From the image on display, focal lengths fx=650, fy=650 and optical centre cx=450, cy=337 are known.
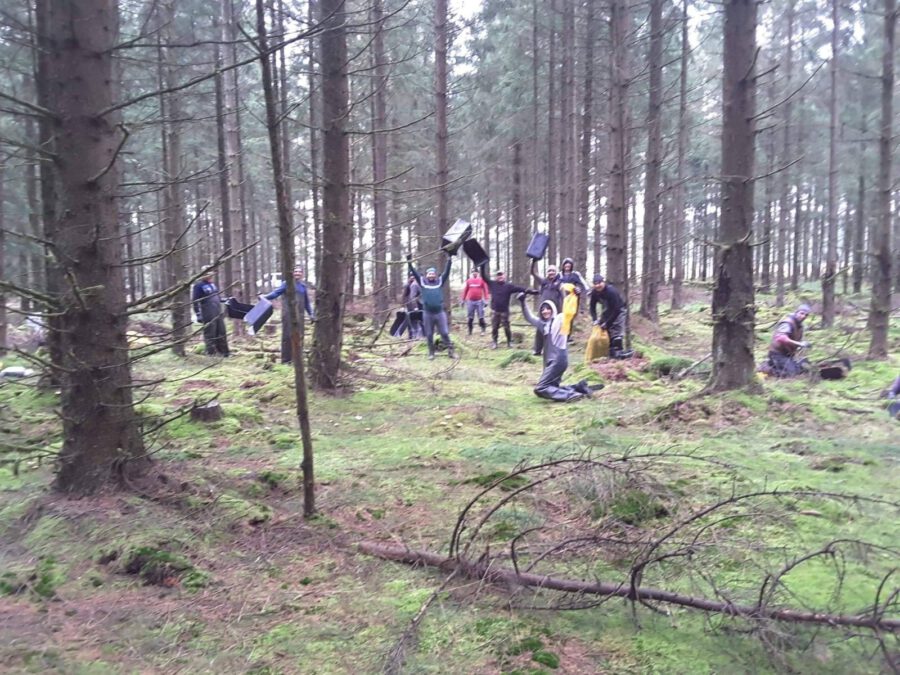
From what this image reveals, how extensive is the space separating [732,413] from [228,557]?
605cm

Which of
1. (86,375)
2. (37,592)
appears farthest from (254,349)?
(37,592)

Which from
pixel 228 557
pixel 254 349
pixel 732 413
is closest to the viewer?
pixel 228 557

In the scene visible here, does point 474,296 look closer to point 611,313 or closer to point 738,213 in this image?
point 611,313

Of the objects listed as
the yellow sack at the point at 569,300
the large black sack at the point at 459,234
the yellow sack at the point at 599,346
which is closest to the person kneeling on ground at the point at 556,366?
the large black sack at the point at 459,234

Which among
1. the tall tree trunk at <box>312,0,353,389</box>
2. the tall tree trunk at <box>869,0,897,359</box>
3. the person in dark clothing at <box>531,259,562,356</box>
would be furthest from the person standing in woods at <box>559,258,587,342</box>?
the tall tree trunk at <box>312,0,353,389</box>

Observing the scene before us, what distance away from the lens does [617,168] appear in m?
15.7

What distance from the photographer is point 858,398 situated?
943 cm

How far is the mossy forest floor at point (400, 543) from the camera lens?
3299 millimetres

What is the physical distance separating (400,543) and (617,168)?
43.0ft

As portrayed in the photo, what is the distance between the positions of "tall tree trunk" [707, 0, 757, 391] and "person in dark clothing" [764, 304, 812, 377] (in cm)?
343

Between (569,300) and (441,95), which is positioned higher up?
(441,95)

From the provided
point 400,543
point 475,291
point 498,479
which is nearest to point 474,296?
point 475,291

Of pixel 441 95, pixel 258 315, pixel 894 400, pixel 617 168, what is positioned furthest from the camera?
pixel 441 95

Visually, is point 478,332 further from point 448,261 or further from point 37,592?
point 37,592
